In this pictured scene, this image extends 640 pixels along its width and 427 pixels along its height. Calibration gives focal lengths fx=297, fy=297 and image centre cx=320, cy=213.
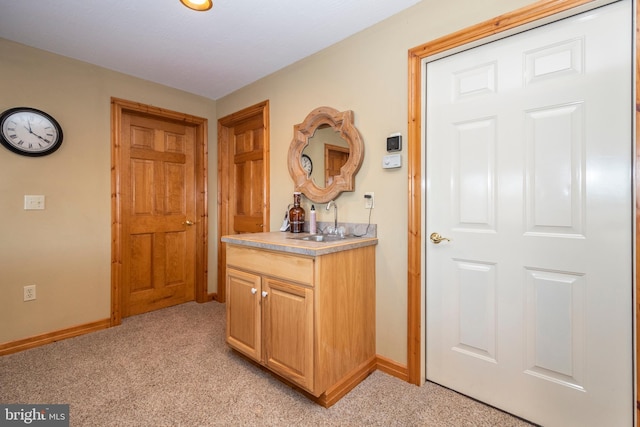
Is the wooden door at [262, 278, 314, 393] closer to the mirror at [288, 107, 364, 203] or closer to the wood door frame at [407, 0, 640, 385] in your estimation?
the wood door frame at [407, 0, 640, 385]

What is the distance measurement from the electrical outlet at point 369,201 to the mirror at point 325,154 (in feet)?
0.42

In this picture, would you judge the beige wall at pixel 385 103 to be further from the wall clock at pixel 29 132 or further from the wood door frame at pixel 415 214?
the wall clock at pixel 29 132

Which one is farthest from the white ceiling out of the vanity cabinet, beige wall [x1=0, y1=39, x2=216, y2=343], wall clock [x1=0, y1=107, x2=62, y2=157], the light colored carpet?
the light colored carpet

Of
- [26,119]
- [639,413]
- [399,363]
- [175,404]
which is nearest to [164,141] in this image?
[26,119]

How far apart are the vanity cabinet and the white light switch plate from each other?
168 cm

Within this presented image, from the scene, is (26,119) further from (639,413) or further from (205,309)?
(639,413)

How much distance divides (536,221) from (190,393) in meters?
2.15

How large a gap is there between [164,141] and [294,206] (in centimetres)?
183

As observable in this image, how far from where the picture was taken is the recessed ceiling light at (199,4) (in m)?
1.80

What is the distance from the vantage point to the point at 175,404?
1.66 metres

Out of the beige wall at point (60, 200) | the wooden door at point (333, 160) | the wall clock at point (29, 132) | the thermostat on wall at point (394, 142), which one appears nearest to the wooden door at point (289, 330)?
the wooden door at point (333, 160)

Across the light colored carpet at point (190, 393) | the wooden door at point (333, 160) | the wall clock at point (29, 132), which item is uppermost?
the wall clock at point (29, 132)

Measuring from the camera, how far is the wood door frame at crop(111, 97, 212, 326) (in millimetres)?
2777

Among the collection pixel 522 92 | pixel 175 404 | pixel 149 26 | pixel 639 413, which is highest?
pixel 149 26
